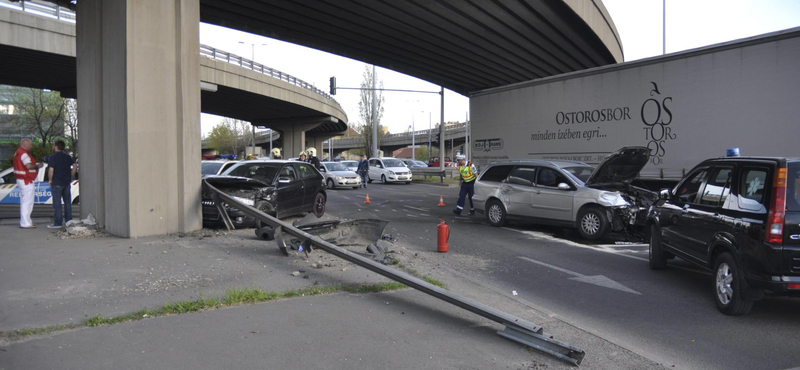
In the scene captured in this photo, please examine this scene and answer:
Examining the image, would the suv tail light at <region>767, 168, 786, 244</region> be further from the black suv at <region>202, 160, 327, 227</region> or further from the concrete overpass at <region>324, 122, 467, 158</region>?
the concrete overpass at <region>324, 122, 467, 158</region>

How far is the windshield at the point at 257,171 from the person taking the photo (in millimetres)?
12438

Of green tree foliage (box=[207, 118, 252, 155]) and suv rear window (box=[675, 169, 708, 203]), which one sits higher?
green tree foliage (box=[207, 118, 252, 155])

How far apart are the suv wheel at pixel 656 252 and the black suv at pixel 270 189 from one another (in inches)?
285

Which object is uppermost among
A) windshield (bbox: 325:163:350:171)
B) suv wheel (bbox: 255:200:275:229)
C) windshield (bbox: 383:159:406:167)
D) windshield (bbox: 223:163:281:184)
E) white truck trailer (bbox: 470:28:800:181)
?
white truck trailer (bbox: 470:28:800:181)

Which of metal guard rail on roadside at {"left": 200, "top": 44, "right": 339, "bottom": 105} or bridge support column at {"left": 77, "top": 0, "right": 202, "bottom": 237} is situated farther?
metal guard rail on roadside at {"left": 200, "top": 44, "right": 339, "bottom": 105}

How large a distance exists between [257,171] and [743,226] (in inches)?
411

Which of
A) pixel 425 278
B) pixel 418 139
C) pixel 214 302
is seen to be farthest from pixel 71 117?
pixel 418 139

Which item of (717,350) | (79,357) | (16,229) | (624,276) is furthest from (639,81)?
(16,229)

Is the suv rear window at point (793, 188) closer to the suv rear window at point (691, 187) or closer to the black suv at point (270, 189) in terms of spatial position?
the suv rear window at point (691, 187)

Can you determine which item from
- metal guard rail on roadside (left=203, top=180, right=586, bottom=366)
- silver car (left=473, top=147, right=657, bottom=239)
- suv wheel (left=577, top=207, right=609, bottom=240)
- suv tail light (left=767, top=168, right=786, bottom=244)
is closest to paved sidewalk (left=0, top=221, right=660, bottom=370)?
metal guard rail on roadside (left=203, top=180, right=586, bottom=366)

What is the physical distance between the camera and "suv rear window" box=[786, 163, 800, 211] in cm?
503

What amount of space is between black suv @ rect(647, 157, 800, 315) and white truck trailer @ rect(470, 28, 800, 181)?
4870mm

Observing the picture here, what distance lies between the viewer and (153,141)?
Result: 9.34 m

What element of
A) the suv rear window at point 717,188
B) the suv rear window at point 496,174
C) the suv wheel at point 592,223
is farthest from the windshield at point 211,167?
the suv rear window at point 717,188
